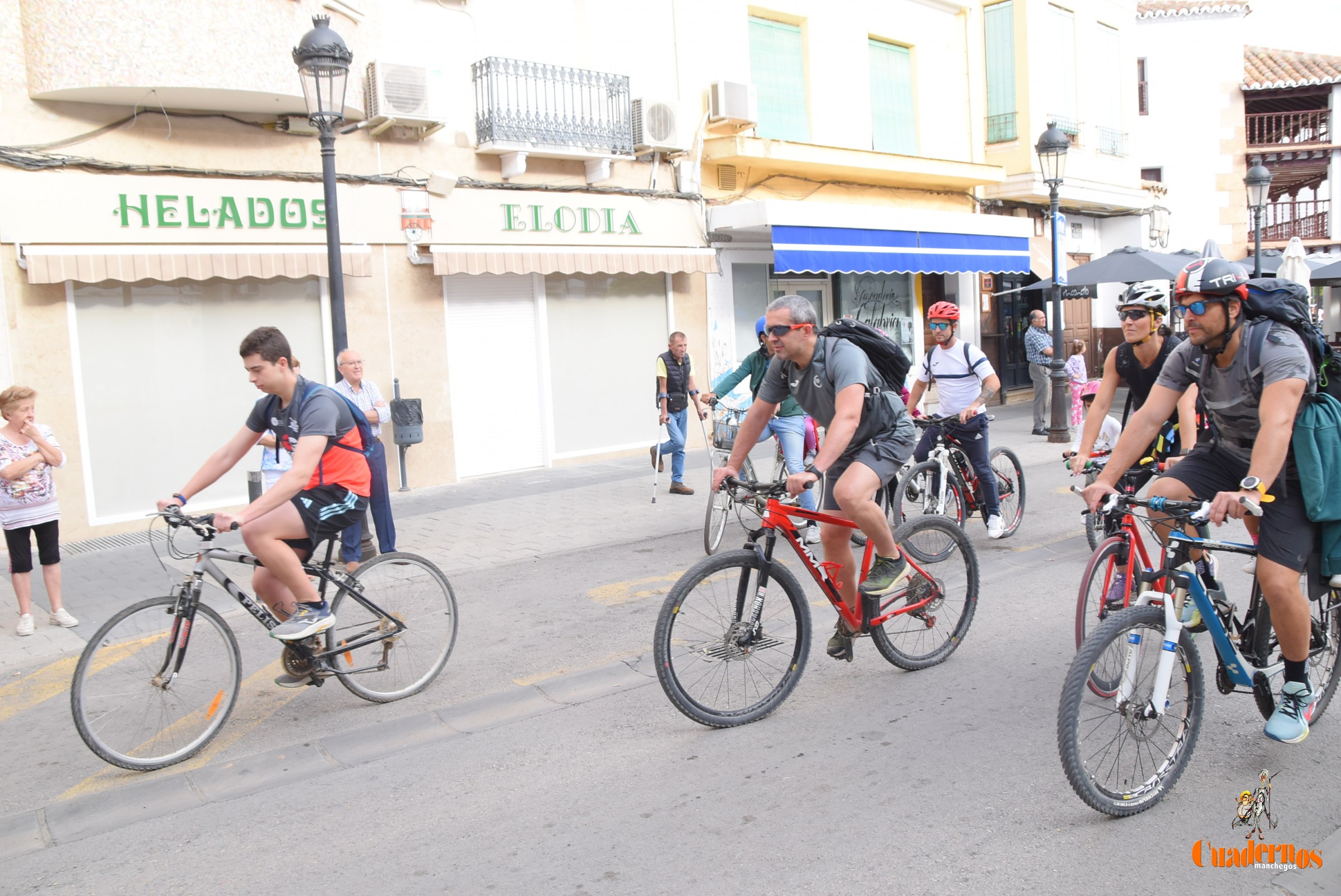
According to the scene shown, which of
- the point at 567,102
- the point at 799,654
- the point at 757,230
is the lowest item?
the point at 799,654

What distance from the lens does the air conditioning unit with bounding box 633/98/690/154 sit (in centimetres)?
1434

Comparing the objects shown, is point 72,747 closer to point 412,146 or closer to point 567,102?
point 412,146

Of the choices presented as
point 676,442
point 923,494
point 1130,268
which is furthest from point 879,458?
point 1130,268

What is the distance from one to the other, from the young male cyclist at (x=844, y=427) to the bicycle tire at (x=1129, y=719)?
4.76 feet

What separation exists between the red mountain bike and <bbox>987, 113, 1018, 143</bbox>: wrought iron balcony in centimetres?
1731

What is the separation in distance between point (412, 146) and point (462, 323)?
7.27 feet

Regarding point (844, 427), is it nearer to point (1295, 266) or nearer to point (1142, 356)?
point (1142, 356)

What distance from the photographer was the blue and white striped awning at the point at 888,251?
1552 centimetres

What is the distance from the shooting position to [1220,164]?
2928 centimetres

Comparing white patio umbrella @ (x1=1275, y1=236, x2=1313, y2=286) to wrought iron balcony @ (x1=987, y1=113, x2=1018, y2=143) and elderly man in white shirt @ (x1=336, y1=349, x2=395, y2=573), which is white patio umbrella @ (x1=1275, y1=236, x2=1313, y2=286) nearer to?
wrought iron balcony @ (x1=987, y1=113, x2=1018, y2=143)

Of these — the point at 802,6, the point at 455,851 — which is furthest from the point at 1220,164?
the point at 455,851

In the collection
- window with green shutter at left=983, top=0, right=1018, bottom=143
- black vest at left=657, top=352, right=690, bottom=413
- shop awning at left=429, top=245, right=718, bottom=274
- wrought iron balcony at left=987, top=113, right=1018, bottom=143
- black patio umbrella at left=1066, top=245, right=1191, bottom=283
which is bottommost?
black vest at left=657, top=352, right=690, bottom=413

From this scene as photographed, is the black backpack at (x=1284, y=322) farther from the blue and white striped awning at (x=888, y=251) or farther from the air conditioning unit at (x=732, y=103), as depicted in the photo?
the air conditioning unit at (x=732, y=103)

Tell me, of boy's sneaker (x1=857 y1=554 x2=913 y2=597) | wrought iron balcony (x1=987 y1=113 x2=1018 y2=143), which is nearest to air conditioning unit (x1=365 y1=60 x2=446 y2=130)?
boy's sneaker (x1=857 y1=554 x2=913 y2=597)
